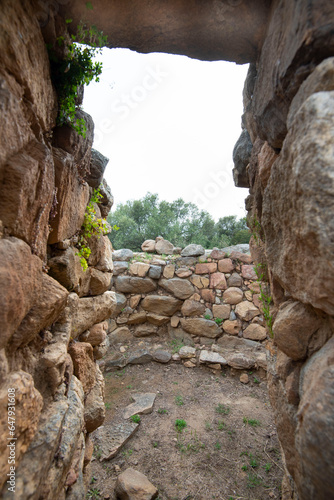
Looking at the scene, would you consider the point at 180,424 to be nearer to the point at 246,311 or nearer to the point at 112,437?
the point at 112,437

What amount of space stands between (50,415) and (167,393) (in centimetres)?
305

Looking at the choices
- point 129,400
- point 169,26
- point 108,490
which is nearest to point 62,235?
point 169,26

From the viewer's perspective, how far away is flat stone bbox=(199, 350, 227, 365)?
436cm

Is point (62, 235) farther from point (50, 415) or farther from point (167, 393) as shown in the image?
point (167, 393)

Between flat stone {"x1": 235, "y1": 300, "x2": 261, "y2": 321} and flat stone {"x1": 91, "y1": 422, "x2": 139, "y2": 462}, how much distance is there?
2800mm

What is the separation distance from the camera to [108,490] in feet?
7.16

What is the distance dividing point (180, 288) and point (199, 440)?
2794mm

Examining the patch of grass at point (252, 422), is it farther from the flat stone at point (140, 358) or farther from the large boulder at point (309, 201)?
the large boulder at point (309, 201)

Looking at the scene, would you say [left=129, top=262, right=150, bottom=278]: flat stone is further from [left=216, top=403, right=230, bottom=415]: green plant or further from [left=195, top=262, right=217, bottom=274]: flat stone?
[left=216, top=403, right=230, bottom=415]: green plant

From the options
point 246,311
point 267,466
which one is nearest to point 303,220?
point 267,466

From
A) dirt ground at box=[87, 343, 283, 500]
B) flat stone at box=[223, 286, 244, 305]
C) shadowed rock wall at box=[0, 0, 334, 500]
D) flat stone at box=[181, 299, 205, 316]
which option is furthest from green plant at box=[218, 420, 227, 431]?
flat stone at box=[223, 286, 244, 305]

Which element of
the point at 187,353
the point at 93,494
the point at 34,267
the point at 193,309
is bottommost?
the point at 93,494

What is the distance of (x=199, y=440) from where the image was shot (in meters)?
2.79

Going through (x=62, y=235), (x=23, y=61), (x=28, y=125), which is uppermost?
(x=23, y=61)
